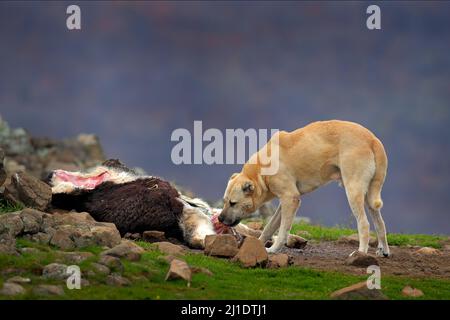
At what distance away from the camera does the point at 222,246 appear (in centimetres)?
1406

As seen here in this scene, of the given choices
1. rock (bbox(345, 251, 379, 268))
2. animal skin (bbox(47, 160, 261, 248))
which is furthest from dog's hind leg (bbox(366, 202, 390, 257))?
animal skin (bbox(47, 160, 261, 248))

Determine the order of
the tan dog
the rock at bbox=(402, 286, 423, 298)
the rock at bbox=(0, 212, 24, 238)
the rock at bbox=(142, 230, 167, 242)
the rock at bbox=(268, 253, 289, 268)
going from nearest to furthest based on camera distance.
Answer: the rock at bbox=(402, 286, 423, 298) < the rock at bbox=(0, 212, 24, 238) < the rock at bbox=(268, 253, 289, 268) < the tan dog < the rock at bbox=(142, 230, 167, 242)

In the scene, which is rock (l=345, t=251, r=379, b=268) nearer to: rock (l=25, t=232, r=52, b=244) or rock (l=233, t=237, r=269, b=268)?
rock (l=233, t=237, r=269, b=268)

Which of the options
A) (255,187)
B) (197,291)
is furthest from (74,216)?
(197,291)

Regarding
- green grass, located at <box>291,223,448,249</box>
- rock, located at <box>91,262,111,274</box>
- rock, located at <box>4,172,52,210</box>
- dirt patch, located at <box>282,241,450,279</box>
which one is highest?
rock, located at <box>4,172,52,210</box>

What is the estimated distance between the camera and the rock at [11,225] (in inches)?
491

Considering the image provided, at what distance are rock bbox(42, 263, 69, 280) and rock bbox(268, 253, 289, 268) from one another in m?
3.91

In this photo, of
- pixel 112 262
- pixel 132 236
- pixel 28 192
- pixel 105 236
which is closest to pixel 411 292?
pixel 112 262

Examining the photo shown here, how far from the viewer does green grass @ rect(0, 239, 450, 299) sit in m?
10.6

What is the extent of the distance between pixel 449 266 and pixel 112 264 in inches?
301

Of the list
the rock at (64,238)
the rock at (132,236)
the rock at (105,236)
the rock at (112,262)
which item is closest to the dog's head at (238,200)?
the rock at (132,236)

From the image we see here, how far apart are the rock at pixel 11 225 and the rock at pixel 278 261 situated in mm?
4345
